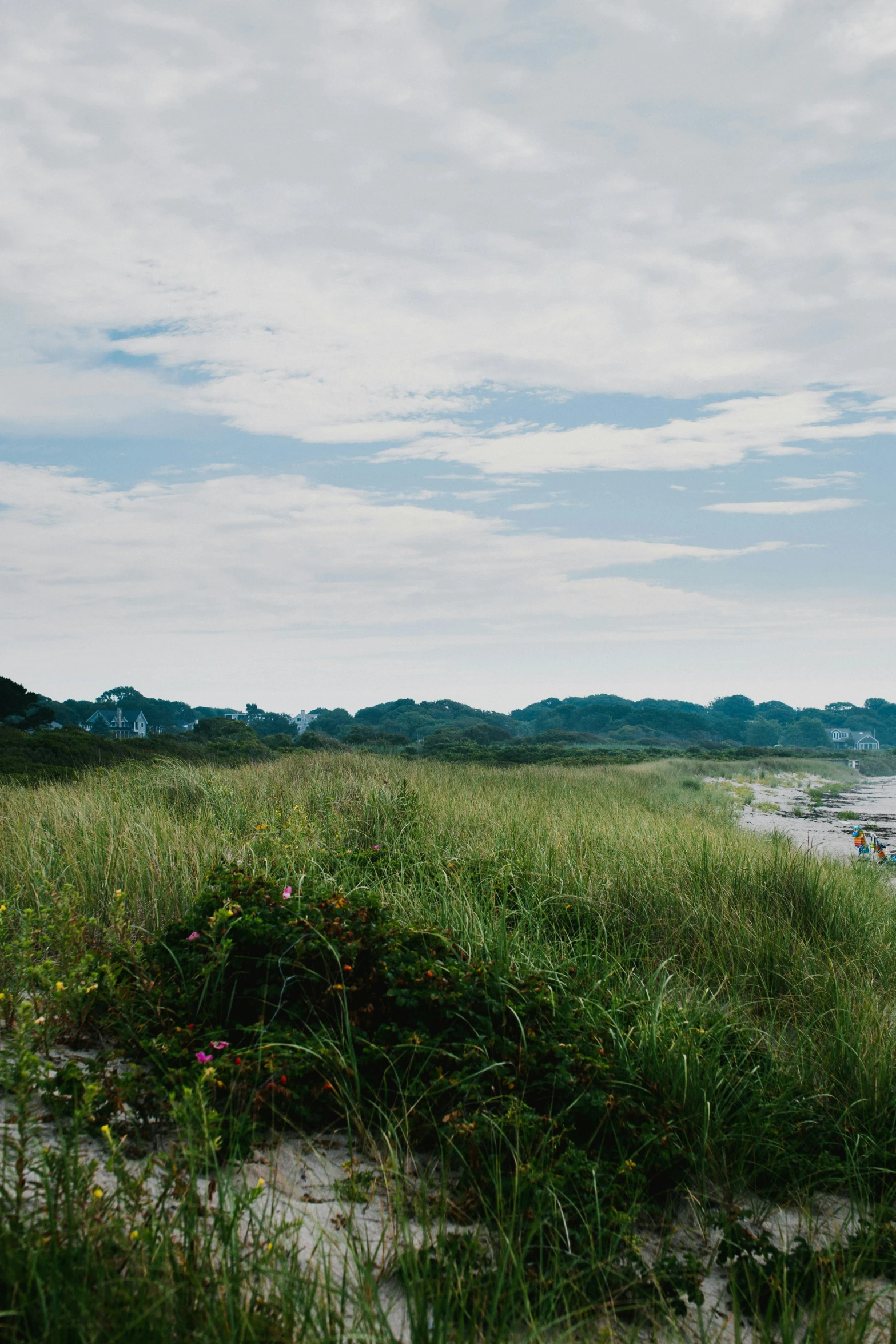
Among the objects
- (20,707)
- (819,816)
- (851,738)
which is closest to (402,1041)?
(819,816)

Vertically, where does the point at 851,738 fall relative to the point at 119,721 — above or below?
below

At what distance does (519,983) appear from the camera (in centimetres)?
351

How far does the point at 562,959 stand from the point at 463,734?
36.1m

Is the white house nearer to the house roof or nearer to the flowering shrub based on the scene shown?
the house roof

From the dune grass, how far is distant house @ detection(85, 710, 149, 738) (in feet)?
118

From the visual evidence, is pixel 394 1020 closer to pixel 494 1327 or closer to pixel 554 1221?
pixel 554 1221

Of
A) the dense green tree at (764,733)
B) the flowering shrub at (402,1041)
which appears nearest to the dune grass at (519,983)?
the flowering shrub at (402,1041)

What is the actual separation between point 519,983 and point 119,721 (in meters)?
45.7

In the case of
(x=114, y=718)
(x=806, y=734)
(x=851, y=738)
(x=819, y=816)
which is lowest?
(x=851, y=738)

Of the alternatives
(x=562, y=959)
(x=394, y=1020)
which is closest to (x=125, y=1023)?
(x=394, y=1020)

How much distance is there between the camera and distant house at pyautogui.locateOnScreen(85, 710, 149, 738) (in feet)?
140

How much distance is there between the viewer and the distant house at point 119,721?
4266 centimetres

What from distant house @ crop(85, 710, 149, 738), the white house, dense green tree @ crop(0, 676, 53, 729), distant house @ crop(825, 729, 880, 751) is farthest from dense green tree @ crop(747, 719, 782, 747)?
dense green tree @ crop(0, 676, 53, 729)

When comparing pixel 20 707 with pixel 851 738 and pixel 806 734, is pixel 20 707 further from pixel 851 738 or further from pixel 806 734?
pixel 851 738
